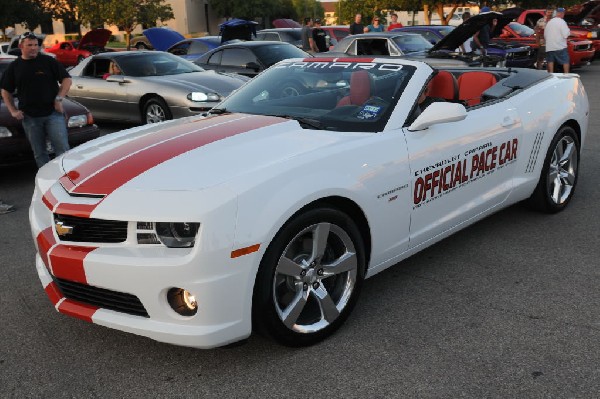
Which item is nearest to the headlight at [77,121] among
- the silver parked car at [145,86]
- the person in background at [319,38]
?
the silver parked car at [145,86]

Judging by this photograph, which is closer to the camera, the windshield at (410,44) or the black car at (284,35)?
the windshield at (410,44)

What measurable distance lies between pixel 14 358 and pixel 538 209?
416cm

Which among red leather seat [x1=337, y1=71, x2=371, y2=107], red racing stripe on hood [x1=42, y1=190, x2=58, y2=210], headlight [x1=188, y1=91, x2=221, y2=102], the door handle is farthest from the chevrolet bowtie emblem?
headlight [x1=188, y1=91, x2=221, y2=102]

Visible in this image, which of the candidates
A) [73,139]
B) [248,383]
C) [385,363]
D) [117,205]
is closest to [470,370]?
[385,363]

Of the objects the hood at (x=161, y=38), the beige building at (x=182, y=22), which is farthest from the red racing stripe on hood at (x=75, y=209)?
the beige building at (x=182, y=22)

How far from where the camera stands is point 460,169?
3.97 meters

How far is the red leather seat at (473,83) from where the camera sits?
5.40 meters

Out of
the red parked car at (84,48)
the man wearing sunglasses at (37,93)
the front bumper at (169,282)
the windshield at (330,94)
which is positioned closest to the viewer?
the front bumper at (169,282)

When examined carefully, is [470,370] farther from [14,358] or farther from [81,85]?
[81,85]

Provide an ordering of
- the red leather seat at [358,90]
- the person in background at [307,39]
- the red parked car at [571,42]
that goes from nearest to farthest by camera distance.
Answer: the red leather seat at [358,90], the person in background at [307,39], the red parked car at [571,42]

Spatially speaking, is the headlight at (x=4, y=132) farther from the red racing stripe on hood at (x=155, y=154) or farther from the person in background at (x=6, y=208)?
the red racing stripe on hood at (x=155, y=154)

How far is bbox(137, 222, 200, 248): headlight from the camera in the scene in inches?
109

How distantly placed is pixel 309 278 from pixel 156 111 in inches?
281

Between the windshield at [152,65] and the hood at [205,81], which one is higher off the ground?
the windshield at [152,65]
